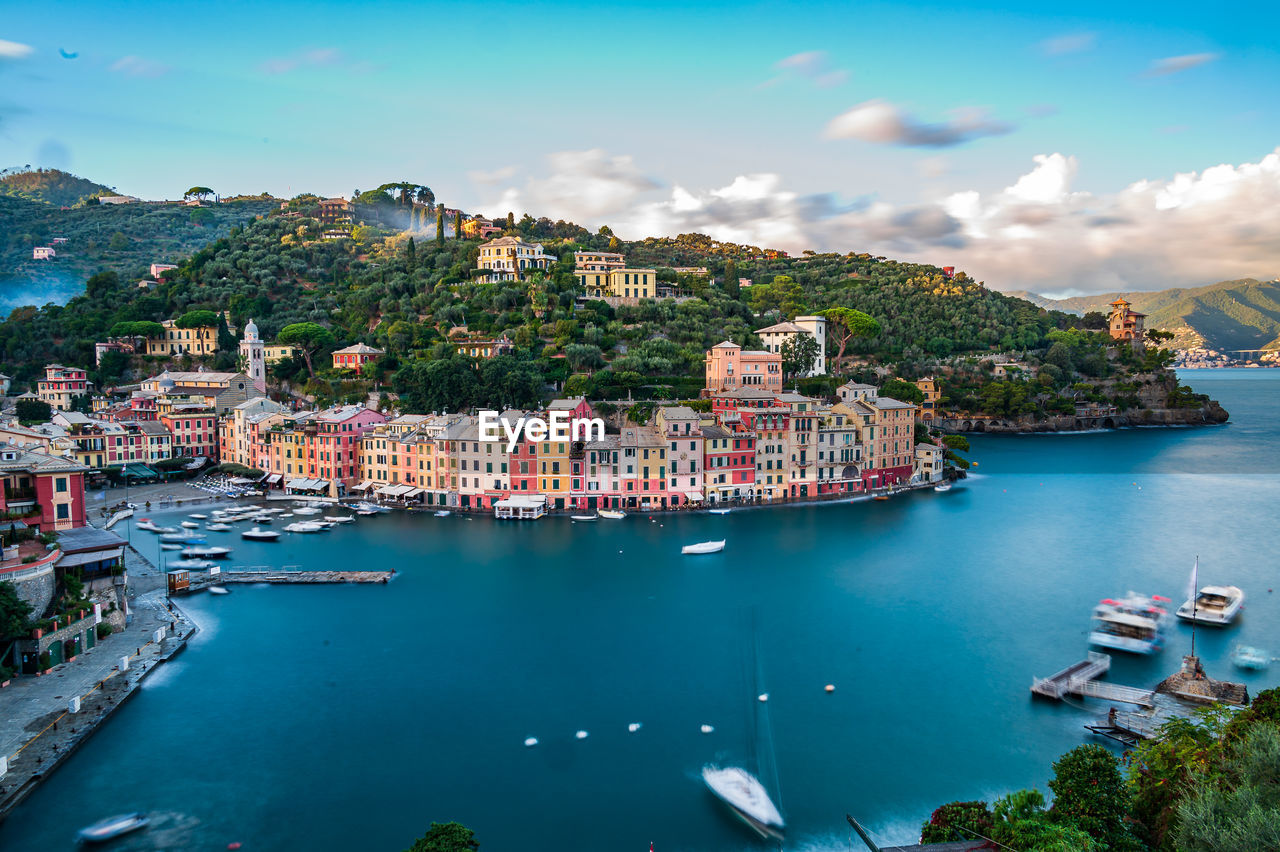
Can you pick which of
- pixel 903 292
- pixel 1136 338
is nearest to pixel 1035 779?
pixel 903 292

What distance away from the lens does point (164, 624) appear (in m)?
18.1

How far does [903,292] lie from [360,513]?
2010 inches

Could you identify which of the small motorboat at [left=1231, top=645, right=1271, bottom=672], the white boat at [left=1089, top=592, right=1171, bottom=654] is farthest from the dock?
the small motorboat at [left=1231, top=645, right=1271, bottom=672]

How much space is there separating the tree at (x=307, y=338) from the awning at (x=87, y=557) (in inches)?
1215

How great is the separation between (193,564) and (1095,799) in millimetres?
24113

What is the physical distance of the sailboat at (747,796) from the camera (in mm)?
11180

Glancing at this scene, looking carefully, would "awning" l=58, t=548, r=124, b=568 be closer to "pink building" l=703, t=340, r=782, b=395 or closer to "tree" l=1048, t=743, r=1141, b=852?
"tree" l=1048, t=743, r=1141, b=852

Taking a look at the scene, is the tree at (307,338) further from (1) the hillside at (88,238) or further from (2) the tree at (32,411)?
(1) the hillside at (88,238)

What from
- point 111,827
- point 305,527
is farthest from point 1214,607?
point 305,527

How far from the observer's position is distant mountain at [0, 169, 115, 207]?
98.0 m

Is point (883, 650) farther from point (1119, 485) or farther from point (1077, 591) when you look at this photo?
point (1119, 485)

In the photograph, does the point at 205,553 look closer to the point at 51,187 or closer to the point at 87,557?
the point at 87,557

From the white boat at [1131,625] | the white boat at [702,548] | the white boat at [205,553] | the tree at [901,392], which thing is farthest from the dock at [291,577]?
the tree at [901,392]
